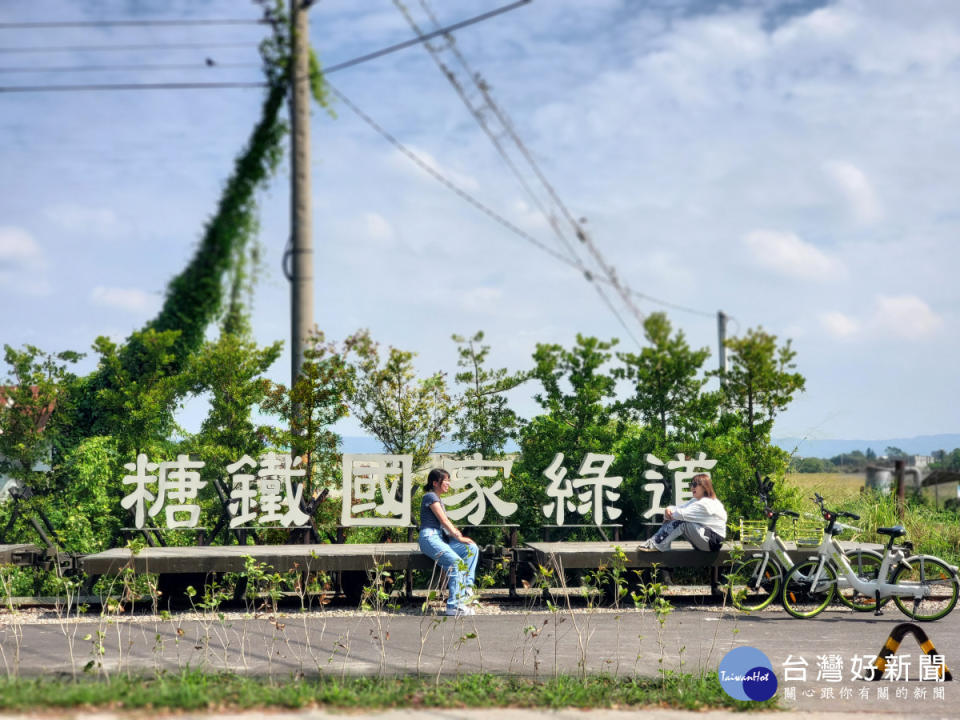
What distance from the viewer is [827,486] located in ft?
52.8

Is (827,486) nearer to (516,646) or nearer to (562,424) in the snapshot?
(562,424)

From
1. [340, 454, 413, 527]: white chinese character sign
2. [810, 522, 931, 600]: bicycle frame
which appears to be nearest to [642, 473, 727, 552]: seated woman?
[810, 522, 931, 600]: bicycle frame

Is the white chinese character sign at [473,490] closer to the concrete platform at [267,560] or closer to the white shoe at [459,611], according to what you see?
the concrete platform at [267,560]

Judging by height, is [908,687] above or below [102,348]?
below

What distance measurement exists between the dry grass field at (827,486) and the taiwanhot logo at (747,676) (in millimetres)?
6859

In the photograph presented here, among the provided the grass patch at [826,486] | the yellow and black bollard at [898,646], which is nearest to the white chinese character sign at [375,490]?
the grass patch at [826,486]

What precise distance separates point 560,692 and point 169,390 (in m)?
8.29

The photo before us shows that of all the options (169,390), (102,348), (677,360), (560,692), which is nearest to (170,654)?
(560,692)

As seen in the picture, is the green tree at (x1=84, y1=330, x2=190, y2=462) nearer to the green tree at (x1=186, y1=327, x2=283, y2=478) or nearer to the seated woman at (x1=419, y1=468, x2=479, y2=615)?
the green tree at (x1=186, y1=327, x2=283, y2=478)

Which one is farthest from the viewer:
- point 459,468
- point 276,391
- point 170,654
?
point 276,391

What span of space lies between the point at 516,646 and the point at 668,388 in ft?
18.8

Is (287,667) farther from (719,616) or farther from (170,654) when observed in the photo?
(719,616)

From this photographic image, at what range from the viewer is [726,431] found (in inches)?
497

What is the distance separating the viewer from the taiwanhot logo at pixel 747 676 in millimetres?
6105
